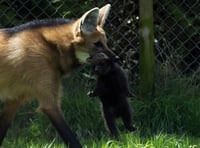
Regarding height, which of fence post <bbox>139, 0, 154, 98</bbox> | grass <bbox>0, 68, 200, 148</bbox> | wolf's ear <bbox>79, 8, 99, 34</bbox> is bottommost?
grass <bbox>0, 68, 200, 148</bbox>

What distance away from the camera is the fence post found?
21.2ft

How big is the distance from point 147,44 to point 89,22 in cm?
117

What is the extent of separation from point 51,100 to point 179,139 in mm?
1095

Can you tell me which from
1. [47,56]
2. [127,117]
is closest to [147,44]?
[127,117]

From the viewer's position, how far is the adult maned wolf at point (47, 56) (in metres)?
5.34

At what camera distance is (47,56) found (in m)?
5.46

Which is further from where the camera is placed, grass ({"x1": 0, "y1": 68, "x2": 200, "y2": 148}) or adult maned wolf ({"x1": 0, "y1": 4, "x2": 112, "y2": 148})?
grass ({"x1": 0, "y1": 68, "x2": 200, "y2": 148})

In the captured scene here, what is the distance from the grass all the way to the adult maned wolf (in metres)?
0.54

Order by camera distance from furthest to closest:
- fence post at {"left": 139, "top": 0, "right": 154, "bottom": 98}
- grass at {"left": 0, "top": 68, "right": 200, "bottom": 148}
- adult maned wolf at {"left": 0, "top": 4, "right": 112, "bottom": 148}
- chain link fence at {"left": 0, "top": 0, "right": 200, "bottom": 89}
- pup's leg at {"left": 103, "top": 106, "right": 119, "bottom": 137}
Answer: chain link fence at {"left": 0, "top": 0, "right": 200, "bottom": 89}
fence post at {"left": 139, "top": 0, "right": 154, "bottom": 98}
grass at {"left": 0, "top": 68, "right": 200, "bottom": 148}
pup's leg at {"left": 103, "top": 106, "right": 119, "bottom": 137}
adult maned wolf at {"left": 0, "top": 4, "right": 112, "bottom": 148}

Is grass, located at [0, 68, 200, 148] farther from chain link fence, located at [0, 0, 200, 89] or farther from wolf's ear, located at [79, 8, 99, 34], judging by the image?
wolf's ear, located at [79, 8, 99, 34]

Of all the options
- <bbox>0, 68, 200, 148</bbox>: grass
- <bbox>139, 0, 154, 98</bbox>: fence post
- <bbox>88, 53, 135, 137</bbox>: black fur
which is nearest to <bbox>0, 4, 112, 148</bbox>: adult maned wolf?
<bbox>88, 53, 135, 137</bbox>: black fur

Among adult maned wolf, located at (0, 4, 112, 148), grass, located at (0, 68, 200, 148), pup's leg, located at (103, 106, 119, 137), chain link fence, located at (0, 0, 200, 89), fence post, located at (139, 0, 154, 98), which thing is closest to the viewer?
adult maned wolf, located at (0, 4, 112, 148)

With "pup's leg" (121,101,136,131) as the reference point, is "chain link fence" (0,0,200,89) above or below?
above

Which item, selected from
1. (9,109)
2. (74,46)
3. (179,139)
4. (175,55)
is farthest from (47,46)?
(175,55)
